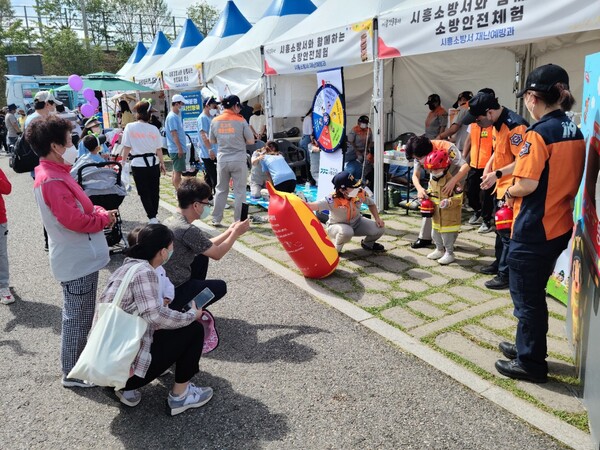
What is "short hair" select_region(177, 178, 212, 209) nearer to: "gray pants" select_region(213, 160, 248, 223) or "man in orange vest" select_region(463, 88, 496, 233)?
"gray pants" select_region(213, 160, 248, 223)

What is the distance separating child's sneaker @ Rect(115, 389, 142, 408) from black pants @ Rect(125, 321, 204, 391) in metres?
0.12

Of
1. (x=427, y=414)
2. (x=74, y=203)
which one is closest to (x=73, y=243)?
(x=74, y=203)

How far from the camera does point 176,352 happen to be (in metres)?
2.67

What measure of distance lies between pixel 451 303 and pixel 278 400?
1.99 m

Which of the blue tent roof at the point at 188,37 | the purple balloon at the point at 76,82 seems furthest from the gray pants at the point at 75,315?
the blue tent roof at the point at 188,37

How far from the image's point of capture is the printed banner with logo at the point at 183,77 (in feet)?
39.2

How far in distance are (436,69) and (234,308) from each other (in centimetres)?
733

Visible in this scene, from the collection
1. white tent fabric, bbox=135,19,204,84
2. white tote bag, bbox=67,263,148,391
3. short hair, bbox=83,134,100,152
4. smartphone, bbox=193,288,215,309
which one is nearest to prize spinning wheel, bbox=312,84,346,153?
short hair, bbox=83,134,100,152

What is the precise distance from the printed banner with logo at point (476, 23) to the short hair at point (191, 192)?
12.0 feet

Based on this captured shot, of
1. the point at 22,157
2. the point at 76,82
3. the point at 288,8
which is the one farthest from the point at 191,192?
the point at 76,82

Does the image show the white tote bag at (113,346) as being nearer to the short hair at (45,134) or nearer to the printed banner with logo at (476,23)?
the short hair at (45,134)

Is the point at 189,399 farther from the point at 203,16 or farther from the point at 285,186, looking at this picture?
the point at 203,16

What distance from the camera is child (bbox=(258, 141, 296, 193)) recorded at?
23.6 feet

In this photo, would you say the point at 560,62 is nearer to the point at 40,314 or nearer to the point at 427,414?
the point at 427,414
